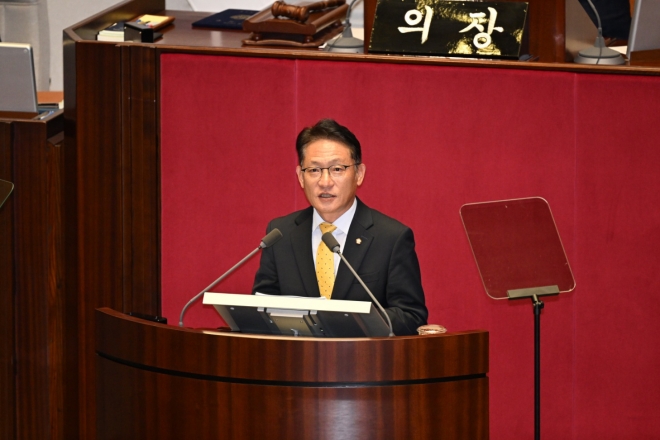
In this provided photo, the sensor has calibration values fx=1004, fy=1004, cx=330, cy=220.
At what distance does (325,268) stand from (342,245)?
86mm

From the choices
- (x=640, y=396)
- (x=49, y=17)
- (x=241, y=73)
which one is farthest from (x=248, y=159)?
(x=49, y=17)

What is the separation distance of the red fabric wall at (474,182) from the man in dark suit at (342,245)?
0.57m

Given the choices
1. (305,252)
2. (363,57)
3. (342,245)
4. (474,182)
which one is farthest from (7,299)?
(474,182)

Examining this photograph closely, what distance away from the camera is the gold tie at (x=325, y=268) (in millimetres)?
2986

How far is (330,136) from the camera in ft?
9.67

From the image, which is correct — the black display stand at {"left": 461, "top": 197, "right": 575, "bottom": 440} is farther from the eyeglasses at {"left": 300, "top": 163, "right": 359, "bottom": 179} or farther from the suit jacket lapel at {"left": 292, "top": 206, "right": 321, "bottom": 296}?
the suit jacket lapel at {"left": 292, "top": 206, "right": 321, "bottom": 296}

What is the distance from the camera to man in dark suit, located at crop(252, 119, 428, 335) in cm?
291

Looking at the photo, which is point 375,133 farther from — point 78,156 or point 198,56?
point 78,156

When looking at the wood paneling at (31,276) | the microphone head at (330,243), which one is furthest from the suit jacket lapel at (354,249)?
the wood paneling at (31,276)

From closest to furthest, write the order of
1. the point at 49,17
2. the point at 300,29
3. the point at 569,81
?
the point at 569,81, the point at 300,29, the point at 49,17

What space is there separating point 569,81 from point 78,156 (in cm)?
173

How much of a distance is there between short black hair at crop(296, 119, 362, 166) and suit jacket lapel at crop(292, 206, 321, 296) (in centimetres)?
20

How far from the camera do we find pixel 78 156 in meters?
3.50

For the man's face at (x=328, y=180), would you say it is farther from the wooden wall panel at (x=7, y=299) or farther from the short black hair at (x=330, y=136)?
the wooden wall panel at (x=7, y=299)
